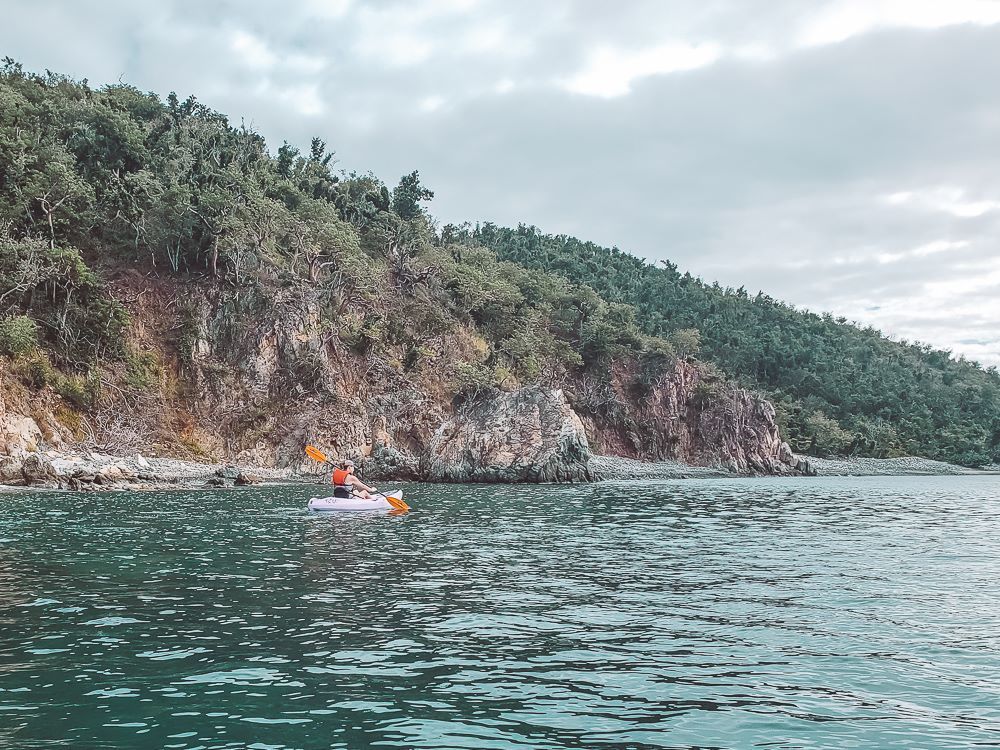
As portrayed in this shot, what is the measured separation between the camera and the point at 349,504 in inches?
1147

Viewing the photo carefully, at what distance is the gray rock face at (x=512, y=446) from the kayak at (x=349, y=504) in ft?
77.1

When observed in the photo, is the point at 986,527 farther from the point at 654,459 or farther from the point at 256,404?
the point at 654,459

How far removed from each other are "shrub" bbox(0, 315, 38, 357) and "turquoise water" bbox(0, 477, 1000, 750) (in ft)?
78.9

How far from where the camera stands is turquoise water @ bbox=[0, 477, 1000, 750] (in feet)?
23.4

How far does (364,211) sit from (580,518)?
5615 cm

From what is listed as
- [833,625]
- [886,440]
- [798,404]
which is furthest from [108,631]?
[886,440]

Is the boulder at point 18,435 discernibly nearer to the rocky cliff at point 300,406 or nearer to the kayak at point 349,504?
the rocky cliff at point 300,406

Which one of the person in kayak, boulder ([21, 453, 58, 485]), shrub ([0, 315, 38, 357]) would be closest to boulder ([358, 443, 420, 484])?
boulder ([21, 453, 58, 485])

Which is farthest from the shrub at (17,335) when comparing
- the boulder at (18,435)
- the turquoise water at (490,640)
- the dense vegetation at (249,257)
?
the turquoise water at (490,640)

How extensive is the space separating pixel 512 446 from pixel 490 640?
1706 inches

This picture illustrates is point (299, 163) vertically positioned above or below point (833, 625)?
above

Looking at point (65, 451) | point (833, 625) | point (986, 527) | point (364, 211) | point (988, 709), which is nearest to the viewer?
point (988, 709)

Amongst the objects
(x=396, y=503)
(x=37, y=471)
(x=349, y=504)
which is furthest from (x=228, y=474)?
(x=396, y=503)

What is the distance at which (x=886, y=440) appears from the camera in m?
111
